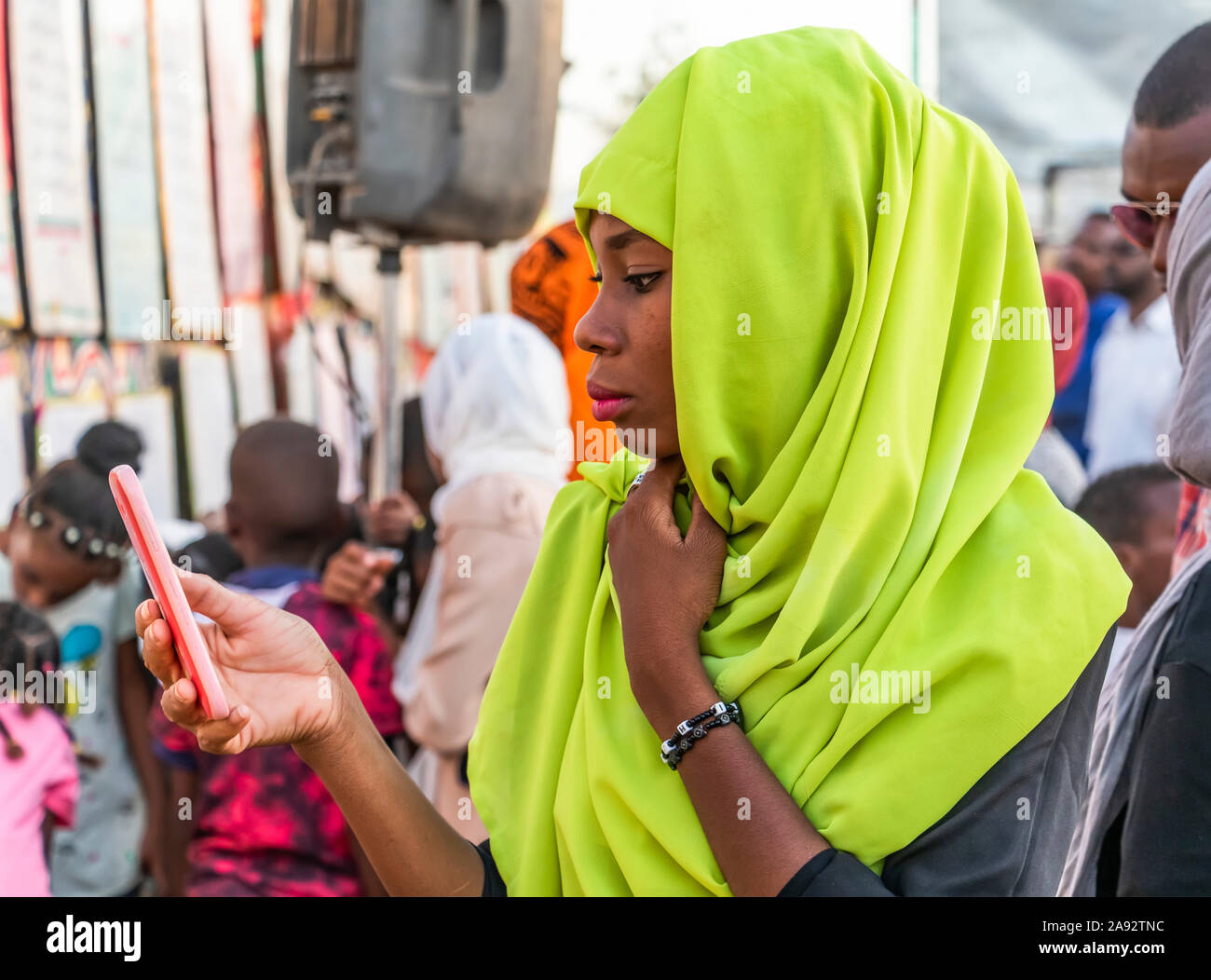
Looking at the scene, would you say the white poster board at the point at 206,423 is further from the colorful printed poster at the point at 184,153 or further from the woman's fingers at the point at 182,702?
the woman's fingers at the point at 182,702

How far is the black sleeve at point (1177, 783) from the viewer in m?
1.22

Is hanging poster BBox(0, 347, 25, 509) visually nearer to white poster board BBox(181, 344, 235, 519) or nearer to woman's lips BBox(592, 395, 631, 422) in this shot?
white poster board BBox(181, 344, 235, 519)

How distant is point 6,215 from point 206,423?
1.33 m

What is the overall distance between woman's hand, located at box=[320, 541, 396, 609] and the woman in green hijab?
119cm

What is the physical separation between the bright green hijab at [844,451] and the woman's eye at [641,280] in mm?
49

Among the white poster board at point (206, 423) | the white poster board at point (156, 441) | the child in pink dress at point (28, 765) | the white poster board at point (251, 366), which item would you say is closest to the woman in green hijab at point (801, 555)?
the child in pink dress at point (28, 765)

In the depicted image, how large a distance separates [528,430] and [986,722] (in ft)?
6.56

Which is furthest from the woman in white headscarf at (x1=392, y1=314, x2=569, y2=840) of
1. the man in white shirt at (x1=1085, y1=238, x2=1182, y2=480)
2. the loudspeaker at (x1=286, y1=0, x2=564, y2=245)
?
the man in white shirt at (x1=1085, y1=238, x2=1182, y2=480)

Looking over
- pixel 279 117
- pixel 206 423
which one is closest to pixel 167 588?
pixel 206 423

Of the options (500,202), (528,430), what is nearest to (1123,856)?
(528,430)

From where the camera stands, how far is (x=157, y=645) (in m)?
1.10

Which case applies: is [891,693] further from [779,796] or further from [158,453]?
[158,453]

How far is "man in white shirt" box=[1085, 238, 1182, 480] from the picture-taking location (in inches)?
185

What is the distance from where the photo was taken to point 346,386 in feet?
19.5
